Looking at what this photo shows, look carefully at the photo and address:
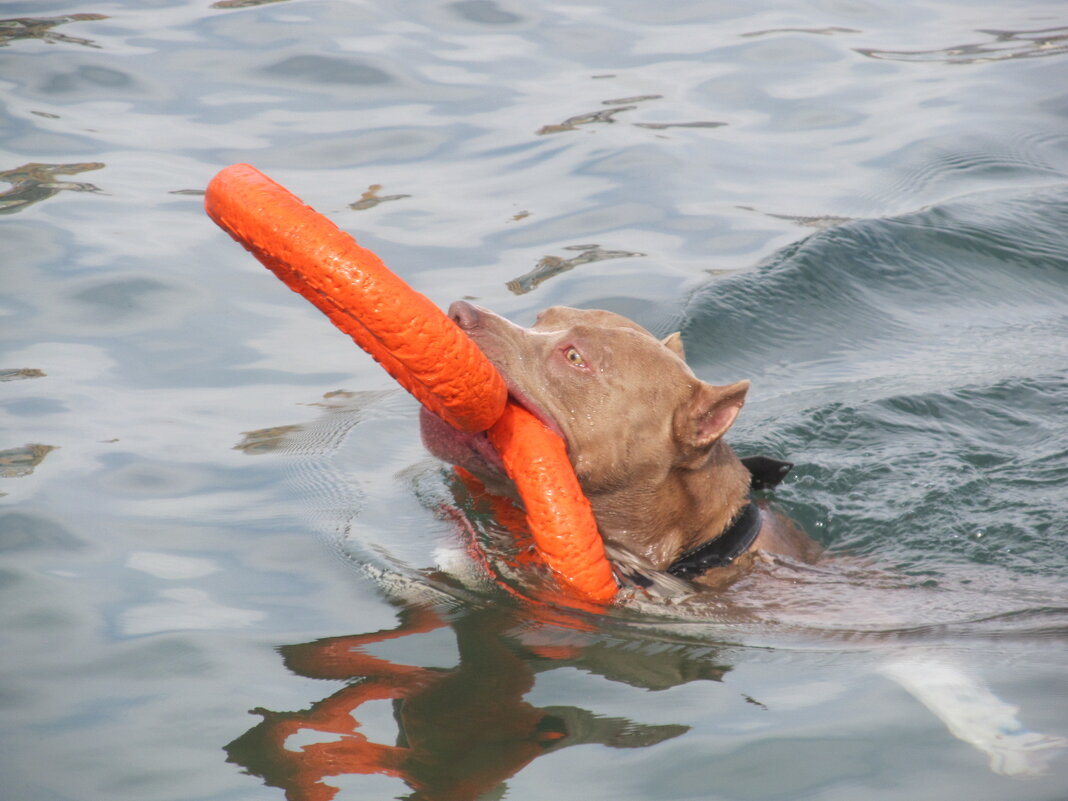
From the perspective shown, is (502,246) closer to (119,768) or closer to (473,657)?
(473,657)

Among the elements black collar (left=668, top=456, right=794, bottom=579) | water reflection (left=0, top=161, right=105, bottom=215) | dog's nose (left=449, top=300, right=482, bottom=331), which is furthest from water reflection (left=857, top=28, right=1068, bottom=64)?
dog's nose (left=449, top=300, right=482, bottom=331)

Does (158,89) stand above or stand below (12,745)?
above

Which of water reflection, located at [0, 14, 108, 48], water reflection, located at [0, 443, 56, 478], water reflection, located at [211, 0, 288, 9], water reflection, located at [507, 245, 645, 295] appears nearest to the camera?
water reflection, located at [0, 443, 56, 478]

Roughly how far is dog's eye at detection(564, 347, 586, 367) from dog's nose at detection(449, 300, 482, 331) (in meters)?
0.50

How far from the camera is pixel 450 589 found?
19.4 feet

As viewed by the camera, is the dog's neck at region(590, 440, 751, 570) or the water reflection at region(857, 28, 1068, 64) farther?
the water reflection at region(857, 28, 1068, 64)

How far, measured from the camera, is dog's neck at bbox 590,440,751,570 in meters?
6.25

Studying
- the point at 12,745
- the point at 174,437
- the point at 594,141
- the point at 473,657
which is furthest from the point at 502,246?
the point at 12,745

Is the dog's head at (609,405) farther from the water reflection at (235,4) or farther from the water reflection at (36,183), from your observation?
the water reflection at (235,4)

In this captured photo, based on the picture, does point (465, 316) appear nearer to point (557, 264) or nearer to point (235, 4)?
point (557, 264)

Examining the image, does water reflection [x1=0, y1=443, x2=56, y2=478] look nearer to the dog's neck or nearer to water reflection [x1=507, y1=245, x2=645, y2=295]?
the dog's neck

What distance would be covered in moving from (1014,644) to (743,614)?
125 cm

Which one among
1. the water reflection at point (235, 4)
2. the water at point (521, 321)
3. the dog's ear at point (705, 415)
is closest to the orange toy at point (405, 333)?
the water at point (521, 321)

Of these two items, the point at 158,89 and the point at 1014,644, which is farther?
the point at 158,89
